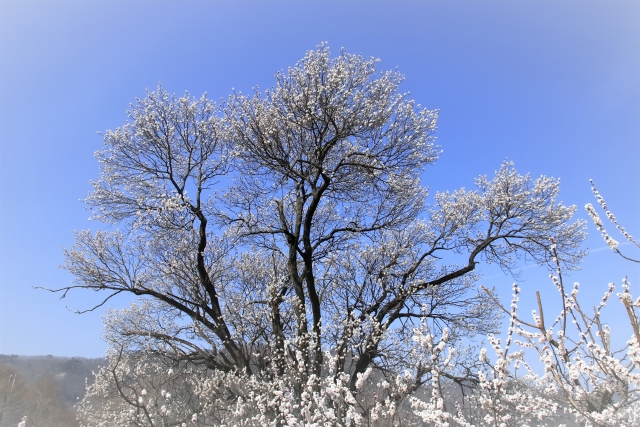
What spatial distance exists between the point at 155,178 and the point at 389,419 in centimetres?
881

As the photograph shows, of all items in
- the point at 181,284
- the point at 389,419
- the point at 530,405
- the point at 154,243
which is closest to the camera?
the point at 530,405

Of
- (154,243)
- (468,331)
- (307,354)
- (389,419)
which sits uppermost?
(154,243)

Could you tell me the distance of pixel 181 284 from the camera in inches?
414

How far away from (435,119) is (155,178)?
7.65 meters

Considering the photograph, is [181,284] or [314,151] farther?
[181,284]

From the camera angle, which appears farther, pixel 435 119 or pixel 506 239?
pixel 506 239

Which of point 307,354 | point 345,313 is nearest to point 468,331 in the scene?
point 345,313

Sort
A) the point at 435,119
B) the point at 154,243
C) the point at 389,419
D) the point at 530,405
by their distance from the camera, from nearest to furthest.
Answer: the point at 530,405, the point at 389,419, the point at 435,119, the point at 154,243

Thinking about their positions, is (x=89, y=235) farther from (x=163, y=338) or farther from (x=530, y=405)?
(x=530, y=405)

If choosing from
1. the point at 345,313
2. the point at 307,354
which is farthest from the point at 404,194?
the point at 307,354

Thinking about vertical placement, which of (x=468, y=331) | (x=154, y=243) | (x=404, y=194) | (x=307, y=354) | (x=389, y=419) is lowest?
(x=389, y=419)

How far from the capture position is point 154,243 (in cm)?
1122

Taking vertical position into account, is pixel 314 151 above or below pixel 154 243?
above

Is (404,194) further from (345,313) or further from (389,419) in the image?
(389,419)
